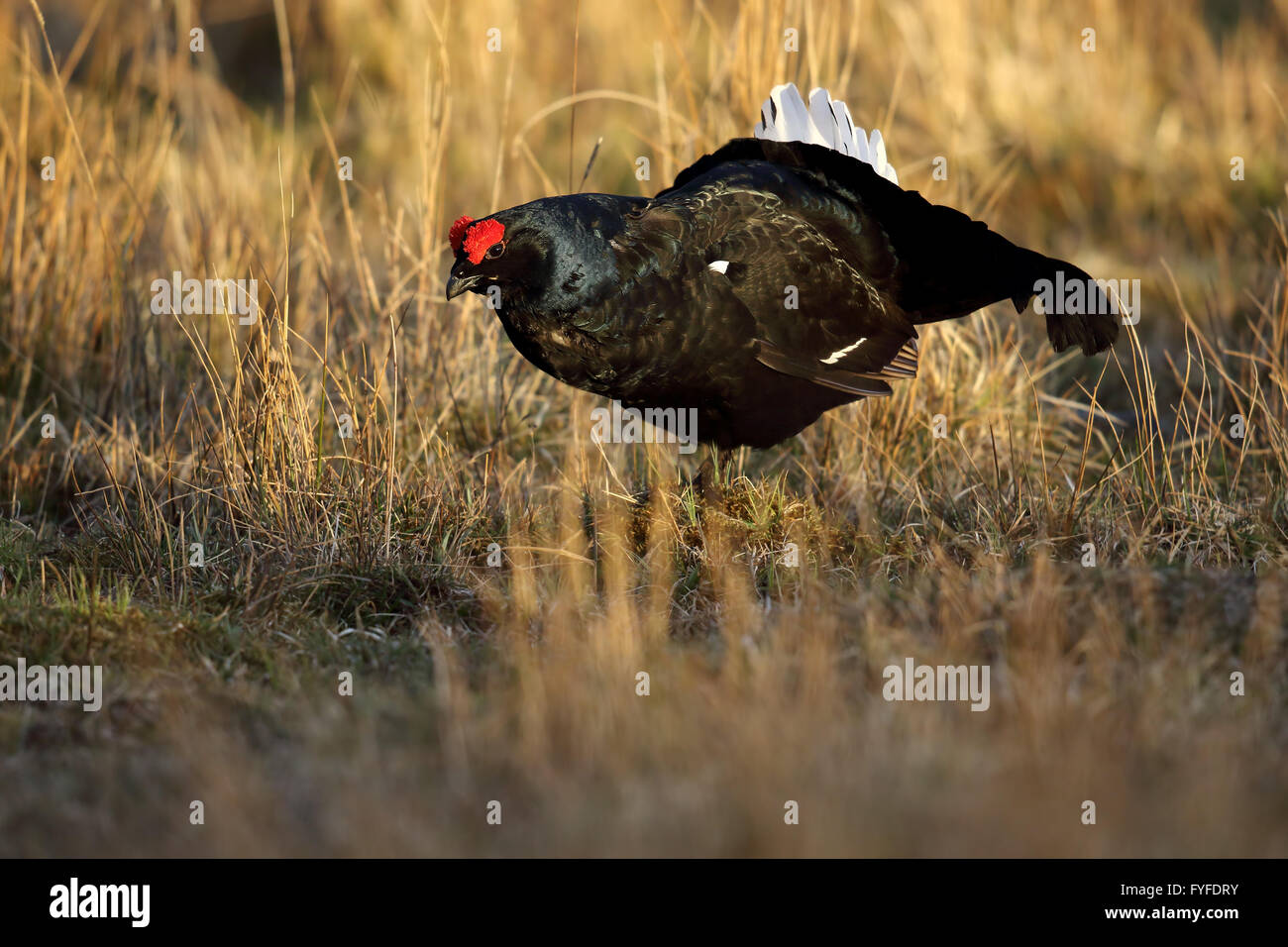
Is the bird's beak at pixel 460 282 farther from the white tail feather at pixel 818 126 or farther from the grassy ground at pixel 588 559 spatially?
the white tail feather at pixel 818 126

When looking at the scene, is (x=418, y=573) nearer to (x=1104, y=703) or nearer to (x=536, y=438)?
(x=536, y=438)

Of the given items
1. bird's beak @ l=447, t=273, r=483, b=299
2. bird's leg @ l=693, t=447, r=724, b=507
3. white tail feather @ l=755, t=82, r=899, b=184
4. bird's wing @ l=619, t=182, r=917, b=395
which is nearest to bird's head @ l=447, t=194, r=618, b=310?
bird's beak @ l=447, t=273, r=483, b=299

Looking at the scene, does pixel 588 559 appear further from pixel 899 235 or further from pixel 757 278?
pixel 899 235

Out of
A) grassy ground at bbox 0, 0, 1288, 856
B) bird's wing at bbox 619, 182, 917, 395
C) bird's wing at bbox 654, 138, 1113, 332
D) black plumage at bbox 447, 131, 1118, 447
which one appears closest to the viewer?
grassy ground at bbox 0, 0, 1288, 856

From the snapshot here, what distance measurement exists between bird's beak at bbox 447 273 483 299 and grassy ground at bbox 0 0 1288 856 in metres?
0.58

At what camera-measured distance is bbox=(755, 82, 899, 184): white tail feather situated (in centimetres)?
493

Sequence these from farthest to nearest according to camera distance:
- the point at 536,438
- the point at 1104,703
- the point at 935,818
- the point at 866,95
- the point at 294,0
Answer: the point at 294,0, the point at 866,95, the point at 536,438, the point at 1104,703, the point at 935,818

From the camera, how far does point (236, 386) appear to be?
4230 millimetres

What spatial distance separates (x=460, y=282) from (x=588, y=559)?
0.96 metres

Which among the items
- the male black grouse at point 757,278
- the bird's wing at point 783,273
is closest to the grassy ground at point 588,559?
the male black grouse at point 757,278

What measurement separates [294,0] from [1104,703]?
347 inches

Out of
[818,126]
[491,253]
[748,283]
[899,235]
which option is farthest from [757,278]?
[818,126]

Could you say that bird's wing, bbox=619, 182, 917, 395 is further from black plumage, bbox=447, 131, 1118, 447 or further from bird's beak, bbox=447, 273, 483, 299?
bird's beak, bbox=447, 273, 483, 299

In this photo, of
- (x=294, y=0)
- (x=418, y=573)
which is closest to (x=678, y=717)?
(x=418, y=573)
